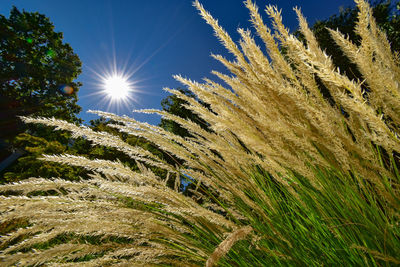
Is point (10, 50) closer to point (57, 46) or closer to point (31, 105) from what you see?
point (57, 46)

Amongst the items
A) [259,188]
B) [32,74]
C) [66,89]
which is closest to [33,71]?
[32,74]

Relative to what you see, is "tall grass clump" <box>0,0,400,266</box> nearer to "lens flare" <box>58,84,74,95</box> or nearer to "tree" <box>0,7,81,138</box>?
"tree" <box>0,7,81,138</box>

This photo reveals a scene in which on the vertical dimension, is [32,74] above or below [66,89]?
above

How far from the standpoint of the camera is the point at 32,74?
12500mm

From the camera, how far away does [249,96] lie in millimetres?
940

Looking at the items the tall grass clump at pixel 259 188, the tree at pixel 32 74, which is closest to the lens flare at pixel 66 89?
the tree at pixel 32 74

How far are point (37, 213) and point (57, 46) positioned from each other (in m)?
15.7

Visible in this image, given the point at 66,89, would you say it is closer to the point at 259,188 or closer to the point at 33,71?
the point at 33,71

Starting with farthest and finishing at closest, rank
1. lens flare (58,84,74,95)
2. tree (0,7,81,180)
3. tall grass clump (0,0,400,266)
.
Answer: lens flare (58,84,74,95), tree (0,7,81,180), tall grass clump (0,0,400,266)

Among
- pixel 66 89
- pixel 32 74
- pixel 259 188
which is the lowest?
pixel 259 188

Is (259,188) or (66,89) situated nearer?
(259,188)

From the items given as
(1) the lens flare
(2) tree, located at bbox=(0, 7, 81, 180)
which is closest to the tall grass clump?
(2) tree, located at bbox=(0, 7, 81, 180)

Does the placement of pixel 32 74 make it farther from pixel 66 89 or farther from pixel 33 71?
pixel 66 89

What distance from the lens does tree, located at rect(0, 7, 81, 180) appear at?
37.4ft
